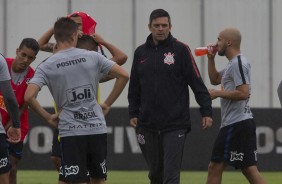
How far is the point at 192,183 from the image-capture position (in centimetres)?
1568

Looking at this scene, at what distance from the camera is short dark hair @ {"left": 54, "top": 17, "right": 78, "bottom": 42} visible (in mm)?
8906

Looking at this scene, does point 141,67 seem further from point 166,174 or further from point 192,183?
point 192,183

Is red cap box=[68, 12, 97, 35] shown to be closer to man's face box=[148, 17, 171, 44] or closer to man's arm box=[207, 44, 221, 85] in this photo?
man's face box=[148, 17, 171, 44]

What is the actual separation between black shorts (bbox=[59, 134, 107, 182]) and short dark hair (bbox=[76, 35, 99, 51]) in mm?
1414

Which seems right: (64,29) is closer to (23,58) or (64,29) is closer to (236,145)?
(23,58)

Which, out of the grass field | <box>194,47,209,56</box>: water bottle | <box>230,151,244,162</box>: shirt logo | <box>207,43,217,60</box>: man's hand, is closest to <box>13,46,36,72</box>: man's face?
<box>194,47,209,56</box>: water bottle

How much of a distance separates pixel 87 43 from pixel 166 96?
1020 mm

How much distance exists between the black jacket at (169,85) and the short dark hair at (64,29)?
6.10 feet

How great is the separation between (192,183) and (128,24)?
14327 mm

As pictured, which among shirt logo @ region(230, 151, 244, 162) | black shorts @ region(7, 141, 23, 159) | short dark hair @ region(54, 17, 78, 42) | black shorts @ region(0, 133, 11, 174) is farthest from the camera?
black shorts @ region(7, 141, 23, 159)

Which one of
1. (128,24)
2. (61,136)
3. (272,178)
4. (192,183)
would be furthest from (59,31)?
(128,24)

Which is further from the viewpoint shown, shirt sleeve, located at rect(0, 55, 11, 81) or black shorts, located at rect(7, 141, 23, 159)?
black shorts, located at rect(7, 141, 23, 159)

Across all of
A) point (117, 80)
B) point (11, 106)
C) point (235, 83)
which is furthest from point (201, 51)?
point (11, 106)

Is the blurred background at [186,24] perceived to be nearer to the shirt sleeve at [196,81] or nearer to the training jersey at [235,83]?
the training jersey at [235,83]
